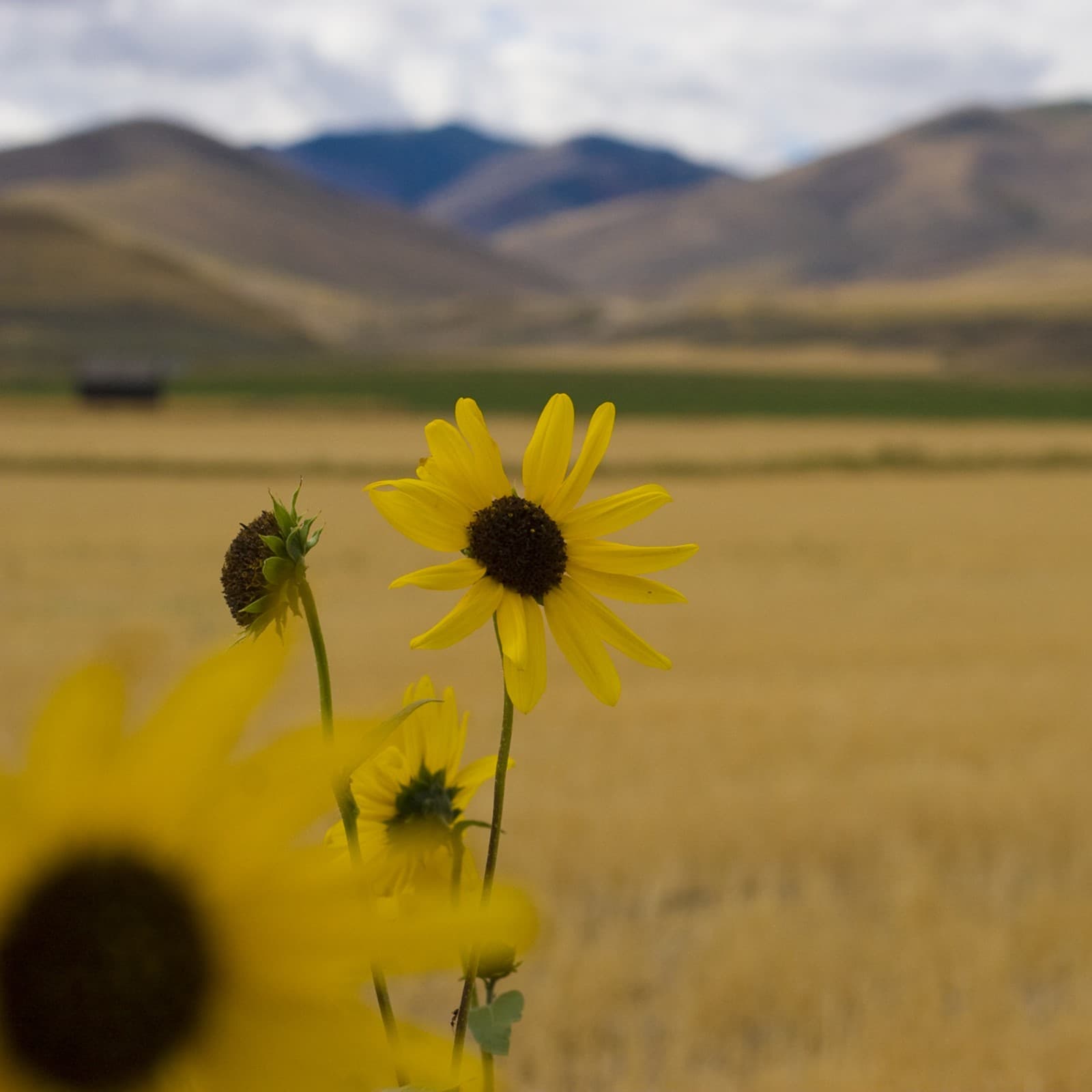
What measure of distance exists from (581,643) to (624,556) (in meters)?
0.06

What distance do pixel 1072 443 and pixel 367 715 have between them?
125 feet

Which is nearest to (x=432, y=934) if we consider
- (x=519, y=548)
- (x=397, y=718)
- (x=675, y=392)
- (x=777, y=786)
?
(x=397, y=718)

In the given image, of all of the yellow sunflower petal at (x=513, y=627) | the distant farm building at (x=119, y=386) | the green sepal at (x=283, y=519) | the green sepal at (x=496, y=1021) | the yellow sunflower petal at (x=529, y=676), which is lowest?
the green sepal at (x=496, y=1021)

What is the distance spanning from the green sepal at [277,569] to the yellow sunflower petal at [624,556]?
6.4 inches

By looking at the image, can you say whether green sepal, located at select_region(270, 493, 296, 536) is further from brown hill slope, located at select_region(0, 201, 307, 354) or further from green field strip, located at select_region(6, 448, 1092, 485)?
brown hill slope, located at select_region(0, 201, 307, 354)

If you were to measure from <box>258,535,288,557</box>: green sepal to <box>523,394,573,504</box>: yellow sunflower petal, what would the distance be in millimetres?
131

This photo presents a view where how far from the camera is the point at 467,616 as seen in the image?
70 centimetres

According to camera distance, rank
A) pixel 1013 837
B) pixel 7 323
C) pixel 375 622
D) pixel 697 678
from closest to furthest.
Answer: pixel 1013 837
pixel 697 678
pixel 375 622
pixel 7 323

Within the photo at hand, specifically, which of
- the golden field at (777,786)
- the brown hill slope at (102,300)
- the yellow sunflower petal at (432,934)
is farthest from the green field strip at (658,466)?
the brown hill slope at (102,300)

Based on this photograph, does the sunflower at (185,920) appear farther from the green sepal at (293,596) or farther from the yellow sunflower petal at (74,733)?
the green sepal at (293,596)

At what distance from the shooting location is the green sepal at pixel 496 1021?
2.10 ft

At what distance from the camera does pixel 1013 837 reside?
6695 mm

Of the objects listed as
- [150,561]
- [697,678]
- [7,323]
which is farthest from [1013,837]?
[7,323]

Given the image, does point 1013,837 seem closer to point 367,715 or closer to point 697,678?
point 697,678
